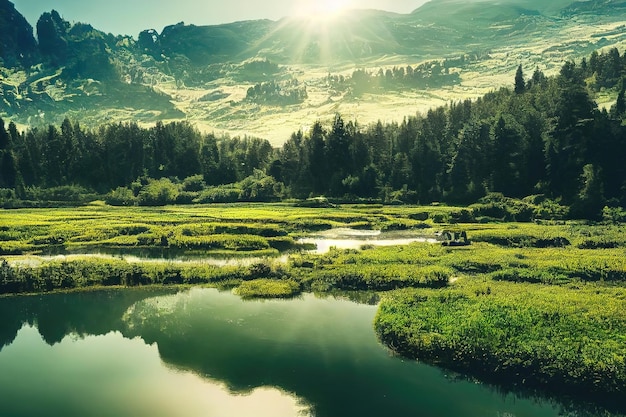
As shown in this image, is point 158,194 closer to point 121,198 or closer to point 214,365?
point 121,198

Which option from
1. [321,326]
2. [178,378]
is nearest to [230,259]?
[321,326]

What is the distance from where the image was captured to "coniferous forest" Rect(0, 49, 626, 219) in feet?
336

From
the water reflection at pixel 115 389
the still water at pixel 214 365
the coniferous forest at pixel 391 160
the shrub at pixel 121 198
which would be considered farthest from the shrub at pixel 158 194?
the water reflection at pixel 115 389

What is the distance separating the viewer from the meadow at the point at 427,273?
28844 millimetres

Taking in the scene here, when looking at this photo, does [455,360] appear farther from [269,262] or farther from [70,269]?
[70,269]

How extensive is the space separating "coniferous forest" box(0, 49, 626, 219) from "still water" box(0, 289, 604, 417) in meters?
70.6

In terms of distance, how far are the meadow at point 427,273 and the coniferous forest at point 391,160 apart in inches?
988

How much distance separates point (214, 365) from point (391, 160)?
11714cm

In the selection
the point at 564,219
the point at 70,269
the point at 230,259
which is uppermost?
the point at 70,269

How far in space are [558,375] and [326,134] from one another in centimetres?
12983

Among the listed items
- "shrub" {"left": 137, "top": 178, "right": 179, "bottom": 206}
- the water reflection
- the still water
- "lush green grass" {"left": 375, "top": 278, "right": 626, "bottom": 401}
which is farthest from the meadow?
"shrub" {"left": 137, "top": 178, "right": 179, "bottom": 206}

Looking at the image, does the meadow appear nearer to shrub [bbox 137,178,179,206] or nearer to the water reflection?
the water reflection

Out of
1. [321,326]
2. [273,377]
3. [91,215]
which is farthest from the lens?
[91,215]

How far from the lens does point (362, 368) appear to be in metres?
30.4
